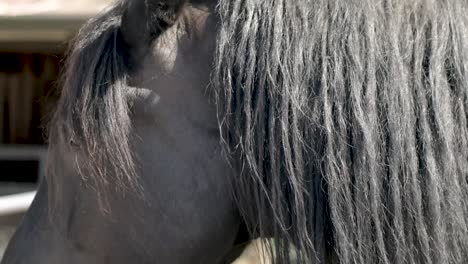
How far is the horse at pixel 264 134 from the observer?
1.27 m

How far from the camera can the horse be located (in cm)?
127

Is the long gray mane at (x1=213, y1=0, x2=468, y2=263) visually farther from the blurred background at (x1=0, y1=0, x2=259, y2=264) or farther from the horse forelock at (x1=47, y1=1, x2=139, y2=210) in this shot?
the blurred background at (x1=0, y1=0, x2=259, y2=264)

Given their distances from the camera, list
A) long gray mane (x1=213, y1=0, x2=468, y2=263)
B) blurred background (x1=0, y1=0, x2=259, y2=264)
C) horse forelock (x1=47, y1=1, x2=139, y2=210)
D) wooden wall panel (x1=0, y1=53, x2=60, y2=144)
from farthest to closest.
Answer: wooden wall panel (x1=0, y1=53, x2=60, y2=144)
blurred background (x1=0, y1=0, x2=259, y2=264)
horse forelock (x1=47, y1=1, x2=139, y2=210)
long gray mane (x1=213, y1=0, x2=468, y2=263)

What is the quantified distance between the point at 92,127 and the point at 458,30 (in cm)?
68

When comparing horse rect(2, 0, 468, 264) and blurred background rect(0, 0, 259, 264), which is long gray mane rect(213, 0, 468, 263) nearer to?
horse rect(2, 0, 468, 264)

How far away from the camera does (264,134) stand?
4.36 ft

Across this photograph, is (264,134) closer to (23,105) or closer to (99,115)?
(99,115)

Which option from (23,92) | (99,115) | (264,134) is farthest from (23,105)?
→ (264,134)

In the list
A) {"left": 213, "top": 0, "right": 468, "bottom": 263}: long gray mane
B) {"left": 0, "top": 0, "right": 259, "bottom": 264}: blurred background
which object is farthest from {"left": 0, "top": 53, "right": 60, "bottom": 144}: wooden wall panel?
{"left": 213, "top": 0, "right": 468, "bottom": 263}: long gray mane

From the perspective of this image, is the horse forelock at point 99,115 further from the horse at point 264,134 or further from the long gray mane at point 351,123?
the long gray mane at point 351,123

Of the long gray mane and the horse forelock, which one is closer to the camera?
the long gray mane

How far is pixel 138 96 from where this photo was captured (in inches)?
55.1

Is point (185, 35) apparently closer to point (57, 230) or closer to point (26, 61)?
point (57, 230)

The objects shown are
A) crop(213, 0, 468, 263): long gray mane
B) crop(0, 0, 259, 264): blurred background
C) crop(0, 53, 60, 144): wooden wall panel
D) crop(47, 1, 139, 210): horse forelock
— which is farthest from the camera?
crop(0, 53, 60, 144): wooden wall panel
